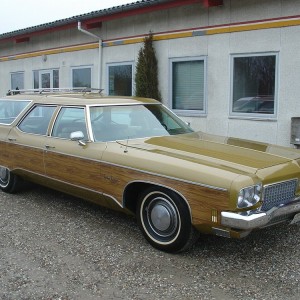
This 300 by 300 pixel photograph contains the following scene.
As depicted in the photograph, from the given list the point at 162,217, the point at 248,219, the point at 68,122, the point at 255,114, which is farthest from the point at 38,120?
the point at 255,114

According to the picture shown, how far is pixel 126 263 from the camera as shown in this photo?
4.02m

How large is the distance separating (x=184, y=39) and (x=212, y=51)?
2.80 feet

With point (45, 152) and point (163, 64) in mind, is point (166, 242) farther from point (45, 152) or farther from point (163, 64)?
point (163, 64)

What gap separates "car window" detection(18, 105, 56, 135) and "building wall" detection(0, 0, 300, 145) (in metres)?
4.56

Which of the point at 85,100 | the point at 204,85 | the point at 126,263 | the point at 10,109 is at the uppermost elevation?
the point at 204,85

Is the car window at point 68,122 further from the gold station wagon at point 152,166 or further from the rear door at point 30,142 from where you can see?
the rear door at point 30,142

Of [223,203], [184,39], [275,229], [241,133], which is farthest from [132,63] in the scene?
[223,203]

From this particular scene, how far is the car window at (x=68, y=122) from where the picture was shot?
529cm

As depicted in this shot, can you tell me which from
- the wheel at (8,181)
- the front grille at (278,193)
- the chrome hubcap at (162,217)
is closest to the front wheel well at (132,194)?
the chrome hubcap at (162,217)

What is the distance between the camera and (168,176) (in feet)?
13.4

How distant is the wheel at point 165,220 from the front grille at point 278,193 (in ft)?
2.38

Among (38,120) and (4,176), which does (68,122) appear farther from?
(4,176)

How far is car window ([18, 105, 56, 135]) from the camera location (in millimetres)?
5848

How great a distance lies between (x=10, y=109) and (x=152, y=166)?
3.48 m
